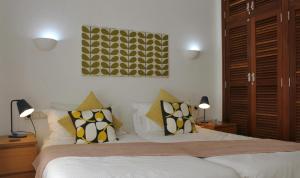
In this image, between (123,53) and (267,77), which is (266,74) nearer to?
(267,77)

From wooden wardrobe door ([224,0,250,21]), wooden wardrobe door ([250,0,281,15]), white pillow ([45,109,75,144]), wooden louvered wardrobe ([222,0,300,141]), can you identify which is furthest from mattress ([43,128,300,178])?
wooden wardrobe door ([224,0,250,21])

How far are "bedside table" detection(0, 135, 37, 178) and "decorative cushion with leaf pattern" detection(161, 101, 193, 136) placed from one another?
1.40m

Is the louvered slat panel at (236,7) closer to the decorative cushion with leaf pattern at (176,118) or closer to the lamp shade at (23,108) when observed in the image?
Answer: the decorative cushion with leaf pattern at (176,118)

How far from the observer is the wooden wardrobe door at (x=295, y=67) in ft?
10.5

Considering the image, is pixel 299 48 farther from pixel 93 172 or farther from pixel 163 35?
pixel 93 172

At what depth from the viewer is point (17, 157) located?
8.66 feet

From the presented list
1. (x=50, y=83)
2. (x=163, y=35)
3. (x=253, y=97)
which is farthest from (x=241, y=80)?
(x=50, y=83)

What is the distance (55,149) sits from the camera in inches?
91.5

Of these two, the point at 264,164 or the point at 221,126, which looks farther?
the point at 221,126

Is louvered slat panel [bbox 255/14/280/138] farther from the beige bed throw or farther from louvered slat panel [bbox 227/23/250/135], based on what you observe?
the beige bed throw

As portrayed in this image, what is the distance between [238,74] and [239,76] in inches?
1.4

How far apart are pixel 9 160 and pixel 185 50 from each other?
2583 mm

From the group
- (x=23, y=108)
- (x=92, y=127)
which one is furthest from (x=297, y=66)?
(x=23, y=108)

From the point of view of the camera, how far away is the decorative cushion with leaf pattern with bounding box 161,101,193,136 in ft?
10.5
